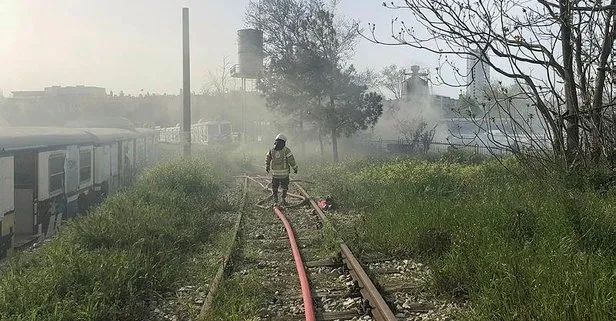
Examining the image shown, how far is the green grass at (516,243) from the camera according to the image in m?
4.29

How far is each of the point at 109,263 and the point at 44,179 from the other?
20.2 ft

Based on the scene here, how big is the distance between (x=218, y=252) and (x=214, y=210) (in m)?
5.23

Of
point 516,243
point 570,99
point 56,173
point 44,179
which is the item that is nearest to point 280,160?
point 56,173

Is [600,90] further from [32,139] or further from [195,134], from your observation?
[195,134]

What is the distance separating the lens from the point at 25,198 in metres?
11.3

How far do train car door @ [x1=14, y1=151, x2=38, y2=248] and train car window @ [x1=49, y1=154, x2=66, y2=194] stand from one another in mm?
871

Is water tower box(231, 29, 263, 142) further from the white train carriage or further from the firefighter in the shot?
the firefighter

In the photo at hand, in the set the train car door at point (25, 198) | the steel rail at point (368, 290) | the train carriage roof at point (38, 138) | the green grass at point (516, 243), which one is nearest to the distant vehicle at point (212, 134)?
the train carriage roof at point (38, 138)

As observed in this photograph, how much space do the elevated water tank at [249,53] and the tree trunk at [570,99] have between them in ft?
103

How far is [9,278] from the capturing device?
612cm

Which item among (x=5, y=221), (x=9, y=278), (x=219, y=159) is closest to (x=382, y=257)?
(x=9, y=278)

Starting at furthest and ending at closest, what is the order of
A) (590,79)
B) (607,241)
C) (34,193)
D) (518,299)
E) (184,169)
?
(184,169) → (34,193) → (590,79) → (607,241) → (518,299)

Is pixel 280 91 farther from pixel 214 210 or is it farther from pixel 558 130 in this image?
pixel 558 130

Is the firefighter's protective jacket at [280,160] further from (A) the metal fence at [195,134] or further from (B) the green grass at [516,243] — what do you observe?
(A) the metal fence at [195,134]
